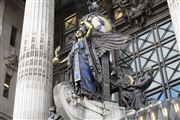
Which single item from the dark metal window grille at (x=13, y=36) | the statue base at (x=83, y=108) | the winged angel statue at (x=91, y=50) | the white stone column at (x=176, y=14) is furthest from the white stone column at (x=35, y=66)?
the dark metal window grille at (x=13, y=36)

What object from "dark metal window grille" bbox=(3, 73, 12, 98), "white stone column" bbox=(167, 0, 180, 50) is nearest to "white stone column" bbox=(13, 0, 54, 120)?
"white stone column" bbox=(167, 0, 180, 50)

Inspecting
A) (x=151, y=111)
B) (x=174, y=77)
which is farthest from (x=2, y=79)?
(x=151, y=111)

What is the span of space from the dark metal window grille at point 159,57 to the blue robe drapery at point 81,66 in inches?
322

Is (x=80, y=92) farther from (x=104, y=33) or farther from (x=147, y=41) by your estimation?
(x=147, y=41)

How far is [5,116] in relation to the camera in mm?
23062

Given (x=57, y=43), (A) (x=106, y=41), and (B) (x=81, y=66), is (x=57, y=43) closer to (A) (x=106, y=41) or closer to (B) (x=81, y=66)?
(A) (x=106, y=41)

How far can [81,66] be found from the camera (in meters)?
11.6

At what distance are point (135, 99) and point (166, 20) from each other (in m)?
11.3

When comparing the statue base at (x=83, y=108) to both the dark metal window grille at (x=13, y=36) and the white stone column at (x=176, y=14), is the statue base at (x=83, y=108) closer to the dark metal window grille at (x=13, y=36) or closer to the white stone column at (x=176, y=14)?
the white stone column at (x=176, y=14)

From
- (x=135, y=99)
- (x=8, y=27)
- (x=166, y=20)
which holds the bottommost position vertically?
(x=135, y=99)

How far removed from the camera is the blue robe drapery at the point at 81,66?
11.3 m

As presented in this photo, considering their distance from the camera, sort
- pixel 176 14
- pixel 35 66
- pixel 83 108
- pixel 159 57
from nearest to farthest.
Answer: pixel 83 108 < pixel 176 14 < pixel 35 66 < pixel 159 57

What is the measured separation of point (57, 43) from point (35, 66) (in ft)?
33.1

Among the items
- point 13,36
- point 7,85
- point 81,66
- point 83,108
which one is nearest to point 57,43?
point 13,36
